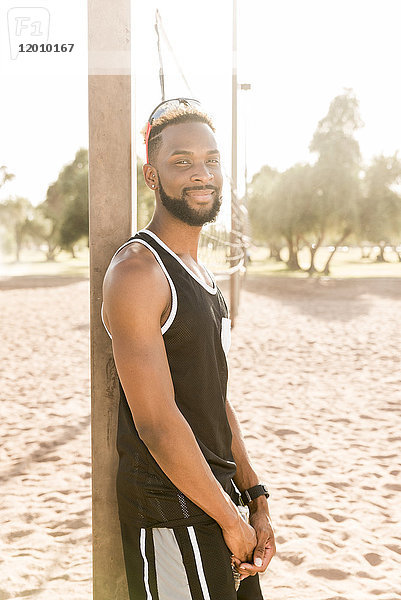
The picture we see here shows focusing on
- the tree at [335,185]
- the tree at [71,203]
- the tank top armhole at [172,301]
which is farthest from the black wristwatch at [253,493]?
the tree at [71,203]

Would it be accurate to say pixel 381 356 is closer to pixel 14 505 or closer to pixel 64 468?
pixel 64 468

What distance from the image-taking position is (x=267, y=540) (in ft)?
5.66

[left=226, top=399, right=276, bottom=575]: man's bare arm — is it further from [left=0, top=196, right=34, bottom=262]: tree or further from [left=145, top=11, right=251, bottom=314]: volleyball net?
[left=0, top=196, right=34, bottom=262]: tree

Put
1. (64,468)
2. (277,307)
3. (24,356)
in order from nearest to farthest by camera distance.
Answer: (64,468)
(24,356)
(277,307)

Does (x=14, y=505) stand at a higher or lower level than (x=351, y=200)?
lower

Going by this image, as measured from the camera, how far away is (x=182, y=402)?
5.10 ft

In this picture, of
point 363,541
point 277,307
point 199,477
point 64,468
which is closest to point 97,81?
point 199,477

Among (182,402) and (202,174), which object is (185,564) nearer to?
(182,402)

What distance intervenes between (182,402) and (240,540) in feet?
1.28

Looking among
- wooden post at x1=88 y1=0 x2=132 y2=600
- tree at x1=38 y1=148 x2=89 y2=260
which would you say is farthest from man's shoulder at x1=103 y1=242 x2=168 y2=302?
tree at x1=38 y1=148 x2=89 y2=260

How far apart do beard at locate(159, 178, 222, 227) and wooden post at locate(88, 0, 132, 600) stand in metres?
0.31

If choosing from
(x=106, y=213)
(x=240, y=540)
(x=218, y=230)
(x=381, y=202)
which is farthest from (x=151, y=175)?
(x=381, y=202)

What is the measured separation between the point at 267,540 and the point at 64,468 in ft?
10.5

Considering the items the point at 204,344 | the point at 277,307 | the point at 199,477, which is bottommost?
the point at 277,307
